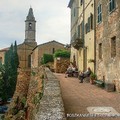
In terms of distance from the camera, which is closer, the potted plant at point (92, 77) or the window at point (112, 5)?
the window at point (112, 5)

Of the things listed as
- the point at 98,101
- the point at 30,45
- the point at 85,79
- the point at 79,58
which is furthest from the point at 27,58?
the point at 98,101

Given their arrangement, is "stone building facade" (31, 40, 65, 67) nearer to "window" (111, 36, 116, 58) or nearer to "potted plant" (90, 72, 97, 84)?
"potted plant" (90, 72, 97, 84)

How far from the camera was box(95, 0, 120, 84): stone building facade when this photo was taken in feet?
58.5

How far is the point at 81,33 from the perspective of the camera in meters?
31.0

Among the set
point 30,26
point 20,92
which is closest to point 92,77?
point 20,92

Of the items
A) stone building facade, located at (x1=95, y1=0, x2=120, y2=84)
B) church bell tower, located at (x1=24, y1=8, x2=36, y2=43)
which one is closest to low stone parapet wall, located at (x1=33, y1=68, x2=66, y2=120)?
stone building facade, located at (x1=95, y1=0, x2=120, y2=84)

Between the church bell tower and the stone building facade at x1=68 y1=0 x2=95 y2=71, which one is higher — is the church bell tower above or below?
above

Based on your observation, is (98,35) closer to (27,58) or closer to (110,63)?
(110,63)

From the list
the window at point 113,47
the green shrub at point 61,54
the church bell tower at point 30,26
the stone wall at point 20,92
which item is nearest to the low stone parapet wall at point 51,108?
the stone wall at point 20,92

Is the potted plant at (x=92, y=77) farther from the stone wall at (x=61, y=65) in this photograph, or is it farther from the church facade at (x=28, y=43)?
the church facade at (x=28, y=43)

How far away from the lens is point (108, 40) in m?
19.7

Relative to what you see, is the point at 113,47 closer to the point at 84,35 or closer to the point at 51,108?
the point at 84,35

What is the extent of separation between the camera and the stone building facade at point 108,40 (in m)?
17.8

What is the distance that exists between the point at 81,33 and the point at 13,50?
30.1 metres
